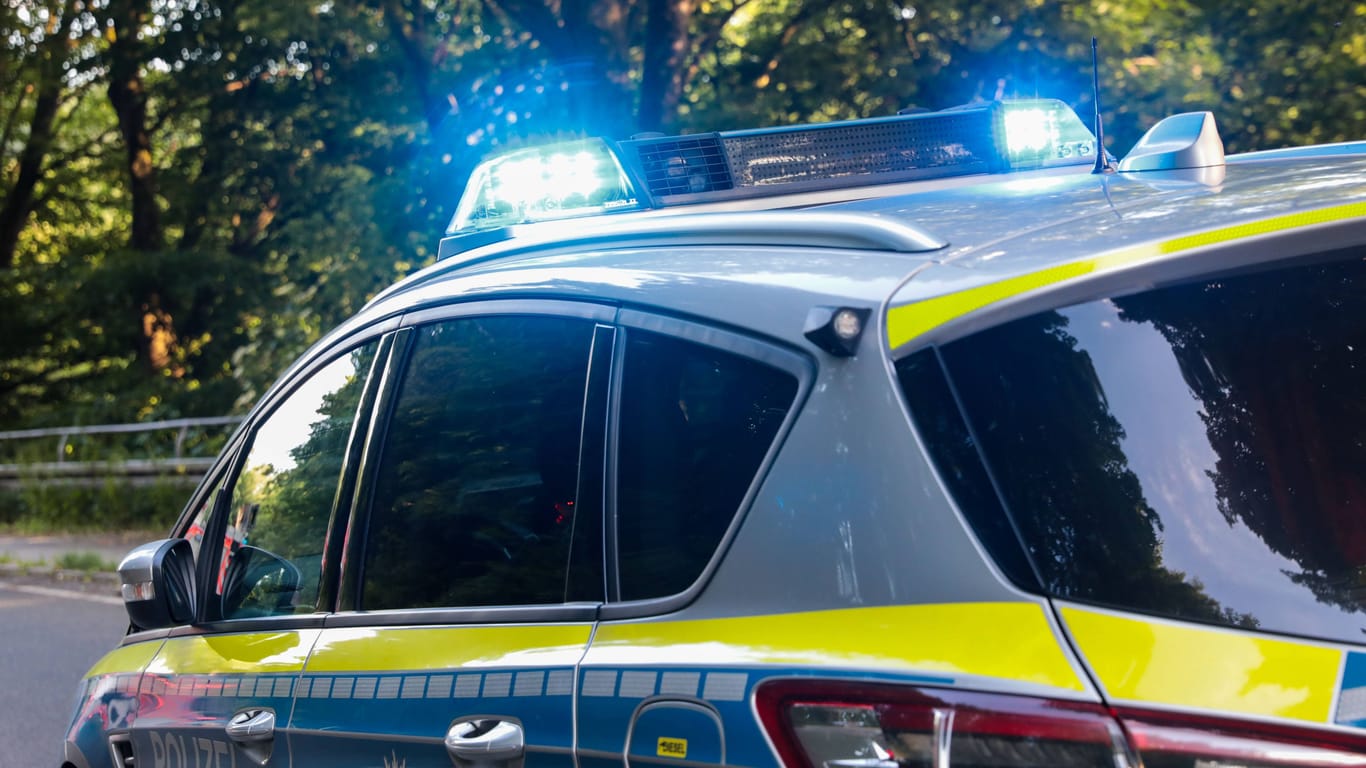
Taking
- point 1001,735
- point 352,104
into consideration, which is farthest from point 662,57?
point 1001,735

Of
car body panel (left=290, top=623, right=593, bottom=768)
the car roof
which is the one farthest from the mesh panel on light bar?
car body panel (left=290, top=623, right=593, bottom=768)

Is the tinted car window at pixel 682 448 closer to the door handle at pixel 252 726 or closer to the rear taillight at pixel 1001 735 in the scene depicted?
the rear taillight at pixel 1001 735

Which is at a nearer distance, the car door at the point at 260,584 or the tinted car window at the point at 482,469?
the tinted car window at the point at 482,469

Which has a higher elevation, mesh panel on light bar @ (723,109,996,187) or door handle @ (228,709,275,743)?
mesh panel on light bar @ (723,109,996,187)

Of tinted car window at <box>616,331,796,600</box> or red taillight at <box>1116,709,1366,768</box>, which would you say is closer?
red taillight at <box>1116,709,1366,768</box>

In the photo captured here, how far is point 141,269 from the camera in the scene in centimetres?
2789

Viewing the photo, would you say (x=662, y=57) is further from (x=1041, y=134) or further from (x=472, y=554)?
(x=472, y=554)

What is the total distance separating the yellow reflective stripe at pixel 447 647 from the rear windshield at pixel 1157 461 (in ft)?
2.48

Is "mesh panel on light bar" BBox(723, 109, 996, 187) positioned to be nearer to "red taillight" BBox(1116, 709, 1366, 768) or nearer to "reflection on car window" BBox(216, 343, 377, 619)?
"reflection on car window" BBox(216, 343, 377, 619)

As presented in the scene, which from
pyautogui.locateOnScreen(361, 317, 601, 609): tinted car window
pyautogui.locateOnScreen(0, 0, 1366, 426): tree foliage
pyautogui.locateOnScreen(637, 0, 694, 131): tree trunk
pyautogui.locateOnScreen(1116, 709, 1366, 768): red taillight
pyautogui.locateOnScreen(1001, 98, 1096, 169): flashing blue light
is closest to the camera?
pyautogui.locateOnScreen(1116, 709, 1366, 768): red taillight

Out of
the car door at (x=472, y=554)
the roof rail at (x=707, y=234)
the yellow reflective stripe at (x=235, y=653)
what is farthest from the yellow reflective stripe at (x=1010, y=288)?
the yellow reflective stripe at (x=235, y=653)

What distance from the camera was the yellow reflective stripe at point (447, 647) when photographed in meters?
2.22

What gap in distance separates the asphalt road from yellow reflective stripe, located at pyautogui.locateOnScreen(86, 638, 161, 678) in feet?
6.37

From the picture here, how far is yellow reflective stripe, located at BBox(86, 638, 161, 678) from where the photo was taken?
3447mm
